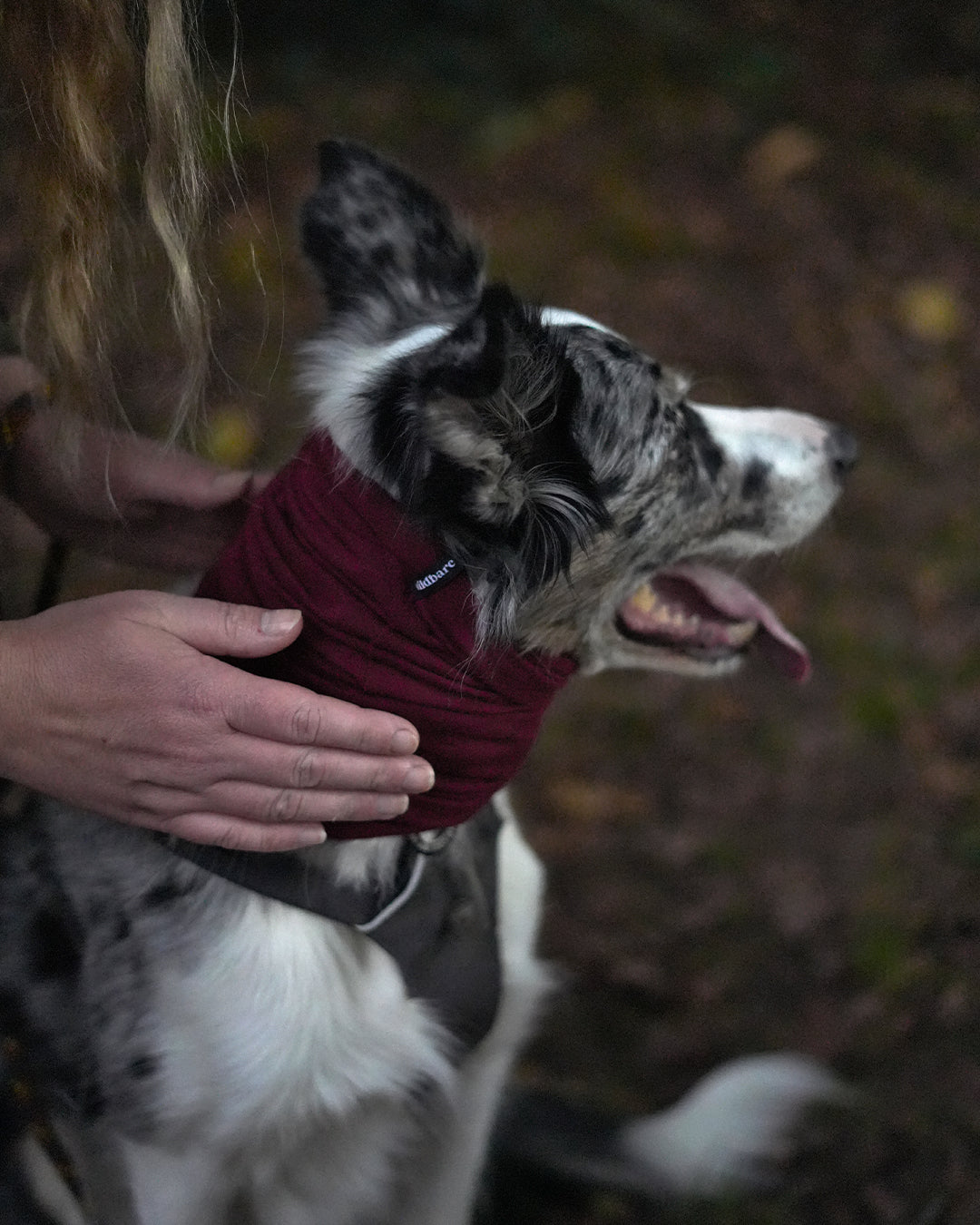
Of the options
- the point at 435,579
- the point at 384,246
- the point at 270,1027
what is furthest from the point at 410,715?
the point at 384,246

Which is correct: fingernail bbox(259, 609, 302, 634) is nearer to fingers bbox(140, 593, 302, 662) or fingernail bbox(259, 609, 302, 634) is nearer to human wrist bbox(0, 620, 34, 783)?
fingers bbox(140, 593, 302, 662)

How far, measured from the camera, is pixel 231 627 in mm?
1622

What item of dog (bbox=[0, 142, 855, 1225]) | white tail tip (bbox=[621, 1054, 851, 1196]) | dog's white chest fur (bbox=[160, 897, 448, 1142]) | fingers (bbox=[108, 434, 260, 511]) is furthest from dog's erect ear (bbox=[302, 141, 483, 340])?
white tail tip (bbox=[621, 1054, 851, 1196])

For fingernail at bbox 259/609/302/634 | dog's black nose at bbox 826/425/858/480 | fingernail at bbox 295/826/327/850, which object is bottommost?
fingernail at bbox 295/826/327/850

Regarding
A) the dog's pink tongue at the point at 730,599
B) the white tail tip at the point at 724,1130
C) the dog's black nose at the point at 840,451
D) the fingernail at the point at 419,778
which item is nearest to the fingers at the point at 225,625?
the fingernail at the point at 419,778

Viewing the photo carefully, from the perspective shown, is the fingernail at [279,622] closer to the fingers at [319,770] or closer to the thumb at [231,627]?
the thumb at [231,627]

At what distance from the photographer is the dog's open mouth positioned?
210 cm

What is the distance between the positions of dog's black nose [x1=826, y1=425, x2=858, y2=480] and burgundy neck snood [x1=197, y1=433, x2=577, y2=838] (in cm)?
83

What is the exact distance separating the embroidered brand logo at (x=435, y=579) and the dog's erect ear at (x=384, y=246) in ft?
1.87

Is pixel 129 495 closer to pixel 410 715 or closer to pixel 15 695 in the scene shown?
pixel 15 695

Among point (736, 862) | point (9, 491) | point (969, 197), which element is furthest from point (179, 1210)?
point (969, 197)

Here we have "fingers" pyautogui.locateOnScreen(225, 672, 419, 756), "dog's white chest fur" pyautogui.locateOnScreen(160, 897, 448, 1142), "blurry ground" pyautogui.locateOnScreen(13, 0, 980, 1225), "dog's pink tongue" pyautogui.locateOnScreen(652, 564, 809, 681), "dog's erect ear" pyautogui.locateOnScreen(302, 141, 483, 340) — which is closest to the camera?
"fingers" pyautogui.locateOnScreen(225, 672, 419, 756)

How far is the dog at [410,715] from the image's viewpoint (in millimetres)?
1633

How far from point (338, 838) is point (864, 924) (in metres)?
1.80
